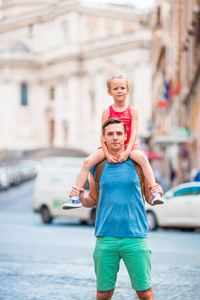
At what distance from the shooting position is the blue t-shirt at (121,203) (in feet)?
18.1

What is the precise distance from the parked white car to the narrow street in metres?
1.45

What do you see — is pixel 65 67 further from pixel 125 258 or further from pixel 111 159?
pixel 125 258

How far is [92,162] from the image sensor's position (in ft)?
18.7

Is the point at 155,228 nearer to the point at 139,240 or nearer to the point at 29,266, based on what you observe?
the point at 29,266

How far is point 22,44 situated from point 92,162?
11084cm

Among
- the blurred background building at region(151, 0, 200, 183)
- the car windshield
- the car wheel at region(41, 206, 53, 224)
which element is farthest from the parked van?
the blurred background building at region(151, 0, 200, 183)

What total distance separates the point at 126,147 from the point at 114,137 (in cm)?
19

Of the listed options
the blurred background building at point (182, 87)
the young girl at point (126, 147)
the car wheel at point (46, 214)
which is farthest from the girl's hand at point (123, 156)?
the blurred background building at point (182, 87)

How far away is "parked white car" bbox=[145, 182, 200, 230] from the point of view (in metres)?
19.7

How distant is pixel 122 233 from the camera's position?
5.52 m

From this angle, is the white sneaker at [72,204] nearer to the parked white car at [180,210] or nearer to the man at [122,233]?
the man at [122,233]

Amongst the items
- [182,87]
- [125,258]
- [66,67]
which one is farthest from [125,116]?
[66,67]

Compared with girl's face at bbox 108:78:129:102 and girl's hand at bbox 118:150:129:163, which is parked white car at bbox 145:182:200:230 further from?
girl's hand at bbox 118:150:129:163

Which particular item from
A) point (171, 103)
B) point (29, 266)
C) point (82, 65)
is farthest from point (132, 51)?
point (29, 266)
